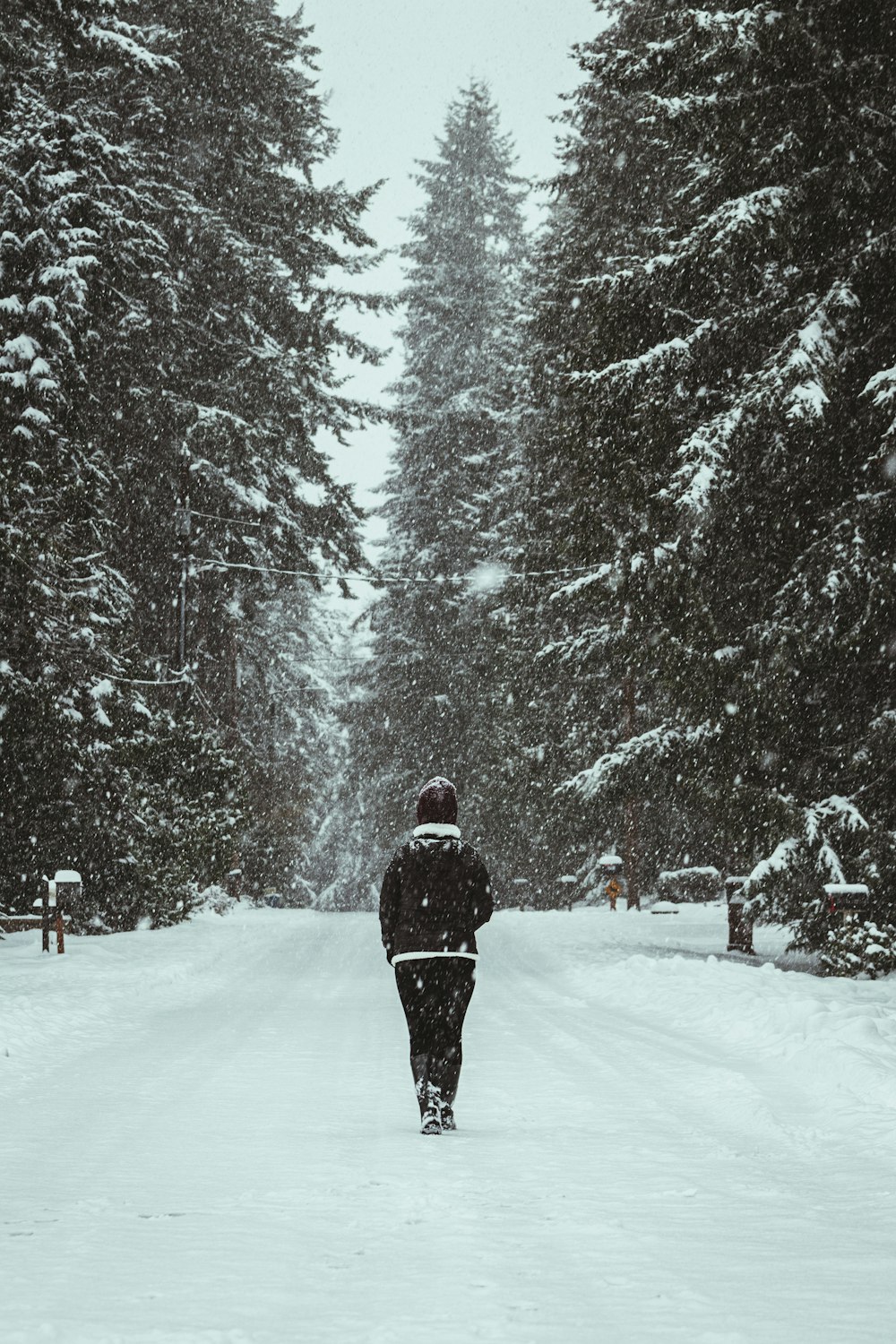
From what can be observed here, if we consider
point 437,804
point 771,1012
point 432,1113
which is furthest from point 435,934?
point 771,1012

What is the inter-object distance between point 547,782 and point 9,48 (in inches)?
924

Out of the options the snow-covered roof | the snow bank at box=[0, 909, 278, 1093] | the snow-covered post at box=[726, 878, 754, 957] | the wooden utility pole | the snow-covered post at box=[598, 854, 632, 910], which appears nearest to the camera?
the snow bank at box=[0, 909, 278, 1093]

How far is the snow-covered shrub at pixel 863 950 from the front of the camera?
15.5m

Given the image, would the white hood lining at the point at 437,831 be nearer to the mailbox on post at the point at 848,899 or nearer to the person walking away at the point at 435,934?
the person walking away at the point at 435,934

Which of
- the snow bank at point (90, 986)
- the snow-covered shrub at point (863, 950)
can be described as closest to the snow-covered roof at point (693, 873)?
the snow bank at point (90, 986)

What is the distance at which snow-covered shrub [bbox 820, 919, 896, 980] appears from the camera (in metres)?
15.5

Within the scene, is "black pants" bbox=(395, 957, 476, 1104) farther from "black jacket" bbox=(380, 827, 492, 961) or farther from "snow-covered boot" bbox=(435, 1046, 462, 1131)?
"black jacket" bbox=(380, 827, 492, 961)

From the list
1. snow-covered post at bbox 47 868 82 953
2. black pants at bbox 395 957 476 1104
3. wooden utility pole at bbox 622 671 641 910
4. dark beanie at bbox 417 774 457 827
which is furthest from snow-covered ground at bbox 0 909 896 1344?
wooden utility pole at bbox 622 671 641 910

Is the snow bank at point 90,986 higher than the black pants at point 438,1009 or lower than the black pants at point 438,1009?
lower

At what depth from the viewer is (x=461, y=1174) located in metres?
6.57

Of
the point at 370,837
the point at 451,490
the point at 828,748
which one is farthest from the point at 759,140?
the point at 370,837

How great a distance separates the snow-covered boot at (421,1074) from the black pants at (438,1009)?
0.02 metres

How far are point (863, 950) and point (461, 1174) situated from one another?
1013 cm

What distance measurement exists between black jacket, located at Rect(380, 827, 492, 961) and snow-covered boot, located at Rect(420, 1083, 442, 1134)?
0.80m
